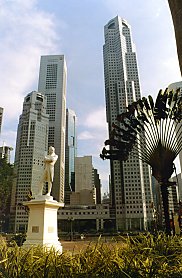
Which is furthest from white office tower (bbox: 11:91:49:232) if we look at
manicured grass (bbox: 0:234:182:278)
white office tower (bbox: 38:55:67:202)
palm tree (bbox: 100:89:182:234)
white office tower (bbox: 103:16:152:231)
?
manicured grass (bbox: 0:234:182:278)

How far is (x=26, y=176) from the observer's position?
11481cm

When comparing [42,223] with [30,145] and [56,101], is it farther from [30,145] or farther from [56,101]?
[56,101]

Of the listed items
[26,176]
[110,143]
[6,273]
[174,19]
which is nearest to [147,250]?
[6,273]

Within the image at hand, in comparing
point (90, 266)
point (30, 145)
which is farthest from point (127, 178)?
point (90, 266)

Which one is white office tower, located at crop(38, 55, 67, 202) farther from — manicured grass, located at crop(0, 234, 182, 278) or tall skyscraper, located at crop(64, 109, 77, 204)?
manicured grass, located at crop(0, 234, 182, 278)

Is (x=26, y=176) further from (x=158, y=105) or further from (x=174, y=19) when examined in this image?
(x=174, y=19)

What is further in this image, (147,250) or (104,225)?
(104,225)

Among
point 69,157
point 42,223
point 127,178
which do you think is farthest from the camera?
point 69,157

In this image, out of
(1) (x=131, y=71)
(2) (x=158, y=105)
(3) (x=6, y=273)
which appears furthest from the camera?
(1) (x=131, y=71)

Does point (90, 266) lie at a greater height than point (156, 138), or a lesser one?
lesser

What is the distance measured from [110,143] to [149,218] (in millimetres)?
100411

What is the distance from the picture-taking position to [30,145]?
4638 inches

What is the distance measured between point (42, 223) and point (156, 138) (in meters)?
6.57

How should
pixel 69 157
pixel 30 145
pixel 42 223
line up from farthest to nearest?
pixel 69 157 → pixel 30 145 → pixel 42 223
